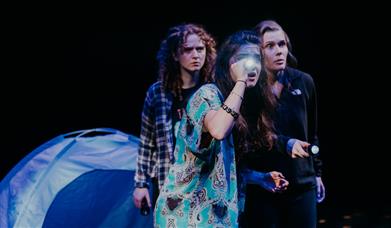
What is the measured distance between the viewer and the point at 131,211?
270cm

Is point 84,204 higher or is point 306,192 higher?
point 306,192

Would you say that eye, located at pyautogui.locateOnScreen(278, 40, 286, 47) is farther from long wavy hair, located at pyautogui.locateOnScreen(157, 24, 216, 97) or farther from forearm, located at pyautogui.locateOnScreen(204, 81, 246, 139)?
forearm, located at pyautogui.locateOnScreen(204, 81, 246, 139)

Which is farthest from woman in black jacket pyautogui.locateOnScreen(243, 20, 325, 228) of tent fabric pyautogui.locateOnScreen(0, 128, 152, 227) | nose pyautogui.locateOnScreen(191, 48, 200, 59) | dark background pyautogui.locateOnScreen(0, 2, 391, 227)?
dark background pyautogui.locateOnScreen(0, 2, 391, 227)

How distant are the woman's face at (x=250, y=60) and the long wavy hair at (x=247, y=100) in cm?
2

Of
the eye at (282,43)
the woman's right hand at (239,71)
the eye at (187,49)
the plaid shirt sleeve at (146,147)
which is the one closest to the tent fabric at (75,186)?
the plaid shirt sleeve at (146,147)

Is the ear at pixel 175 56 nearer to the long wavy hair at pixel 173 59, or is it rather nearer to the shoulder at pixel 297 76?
the long wavy hair at pixel 173 59

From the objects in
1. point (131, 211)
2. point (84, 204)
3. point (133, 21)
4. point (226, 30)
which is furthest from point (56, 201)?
point (226, 30)

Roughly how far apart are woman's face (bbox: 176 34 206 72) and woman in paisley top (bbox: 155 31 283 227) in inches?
22.2

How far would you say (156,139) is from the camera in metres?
2.14

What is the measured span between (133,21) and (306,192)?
5.76 ft

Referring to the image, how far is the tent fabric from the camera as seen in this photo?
2480mm

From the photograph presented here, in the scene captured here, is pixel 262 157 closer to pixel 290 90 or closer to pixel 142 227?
pixel 290 90

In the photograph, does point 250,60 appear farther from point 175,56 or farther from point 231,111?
point 175,56

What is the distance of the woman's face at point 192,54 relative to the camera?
2.09m
